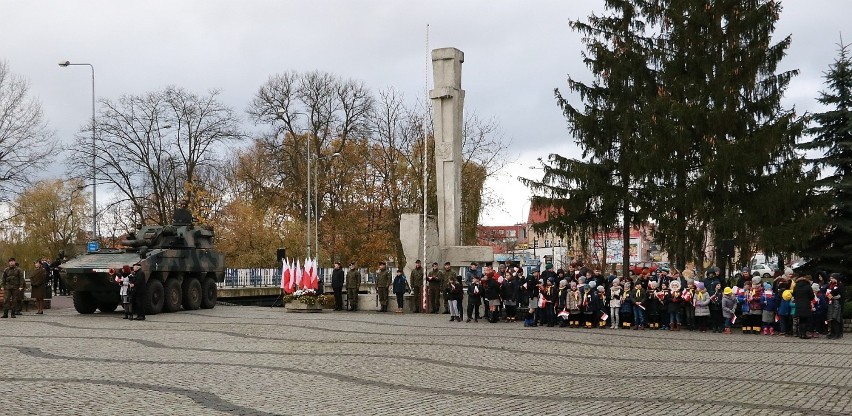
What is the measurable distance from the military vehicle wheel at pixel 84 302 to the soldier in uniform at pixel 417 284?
29.1 feet

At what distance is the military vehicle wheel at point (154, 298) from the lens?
82.3ft

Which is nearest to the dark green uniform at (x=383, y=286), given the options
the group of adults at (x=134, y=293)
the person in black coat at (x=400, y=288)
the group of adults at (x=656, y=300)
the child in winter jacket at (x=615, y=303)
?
the person in black coat at (x=400, y=288)

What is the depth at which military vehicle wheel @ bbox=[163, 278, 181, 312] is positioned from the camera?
26500 millimetres

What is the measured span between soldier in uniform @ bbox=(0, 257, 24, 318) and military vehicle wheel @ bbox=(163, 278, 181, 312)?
148 inches

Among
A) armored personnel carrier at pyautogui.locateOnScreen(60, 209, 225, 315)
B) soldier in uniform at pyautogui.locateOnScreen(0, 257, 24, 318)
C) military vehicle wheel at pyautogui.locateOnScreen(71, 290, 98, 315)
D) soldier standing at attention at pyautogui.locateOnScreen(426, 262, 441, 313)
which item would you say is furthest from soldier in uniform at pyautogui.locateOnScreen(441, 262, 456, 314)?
soldier in uniform at pyautogui.locateOnScreen(0, 257, 24, 318)

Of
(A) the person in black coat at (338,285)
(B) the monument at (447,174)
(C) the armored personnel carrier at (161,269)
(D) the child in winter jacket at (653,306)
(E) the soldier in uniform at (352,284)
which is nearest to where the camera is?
(D) the child in winter jacket at (653,306)

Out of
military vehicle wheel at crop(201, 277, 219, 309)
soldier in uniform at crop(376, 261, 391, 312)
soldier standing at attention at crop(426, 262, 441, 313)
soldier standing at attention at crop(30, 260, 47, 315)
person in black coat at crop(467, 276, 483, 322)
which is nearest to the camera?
person in black coat at crop(467, 276, 483, 322)

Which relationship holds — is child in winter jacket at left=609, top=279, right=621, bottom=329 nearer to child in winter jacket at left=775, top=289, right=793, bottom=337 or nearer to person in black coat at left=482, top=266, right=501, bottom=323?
person in black coat at left=482, top=266, right=501, bottom=323

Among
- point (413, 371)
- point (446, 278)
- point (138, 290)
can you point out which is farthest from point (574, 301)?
point (138, 290)

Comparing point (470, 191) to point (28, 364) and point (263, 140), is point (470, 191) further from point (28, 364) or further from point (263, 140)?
point (28, 364)

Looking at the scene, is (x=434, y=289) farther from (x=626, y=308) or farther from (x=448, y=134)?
(x=626, y=308)

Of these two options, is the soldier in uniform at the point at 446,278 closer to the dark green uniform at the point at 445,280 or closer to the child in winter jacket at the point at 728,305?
the dark green uniform at the point at 445,280

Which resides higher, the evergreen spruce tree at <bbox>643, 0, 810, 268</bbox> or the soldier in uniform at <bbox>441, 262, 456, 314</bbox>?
the evergreen spruce tree at <bbox>643, 0, 810, 268</bbox>

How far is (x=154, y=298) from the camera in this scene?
Result: 25.4 metres
